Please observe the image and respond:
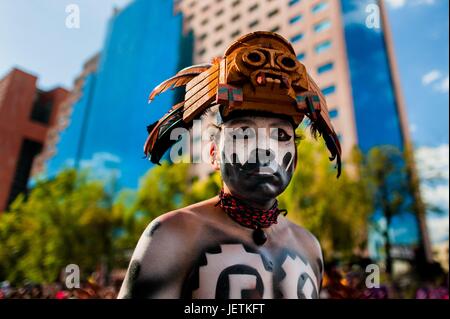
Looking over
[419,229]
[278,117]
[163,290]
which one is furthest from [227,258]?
[419,229]

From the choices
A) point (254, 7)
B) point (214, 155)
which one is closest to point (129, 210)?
point (214, 155)

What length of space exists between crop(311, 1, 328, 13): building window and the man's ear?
2660cm

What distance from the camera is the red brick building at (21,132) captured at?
21641 mm

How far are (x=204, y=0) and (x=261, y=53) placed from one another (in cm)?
3471

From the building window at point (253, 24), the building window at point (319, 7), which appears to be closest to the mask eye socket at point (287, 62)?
the building window at point (319, 7)

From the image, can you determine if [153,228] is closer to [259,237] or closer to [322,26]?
[259,237]

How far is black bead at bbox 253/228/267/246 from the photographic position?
71.9 inches

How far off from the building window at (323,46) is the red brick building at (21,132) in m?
18.5

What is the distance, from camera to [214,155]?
211 cm

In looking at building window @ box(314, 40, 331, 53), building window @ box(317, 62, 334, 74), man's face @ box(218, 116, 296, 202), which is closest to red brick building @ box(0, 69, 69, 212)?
building window @ box(317, 62, 334, 74)

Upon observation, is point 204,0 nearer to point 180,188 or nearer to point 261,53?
point 180,188

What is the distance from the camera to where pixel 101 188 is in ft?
53.7
